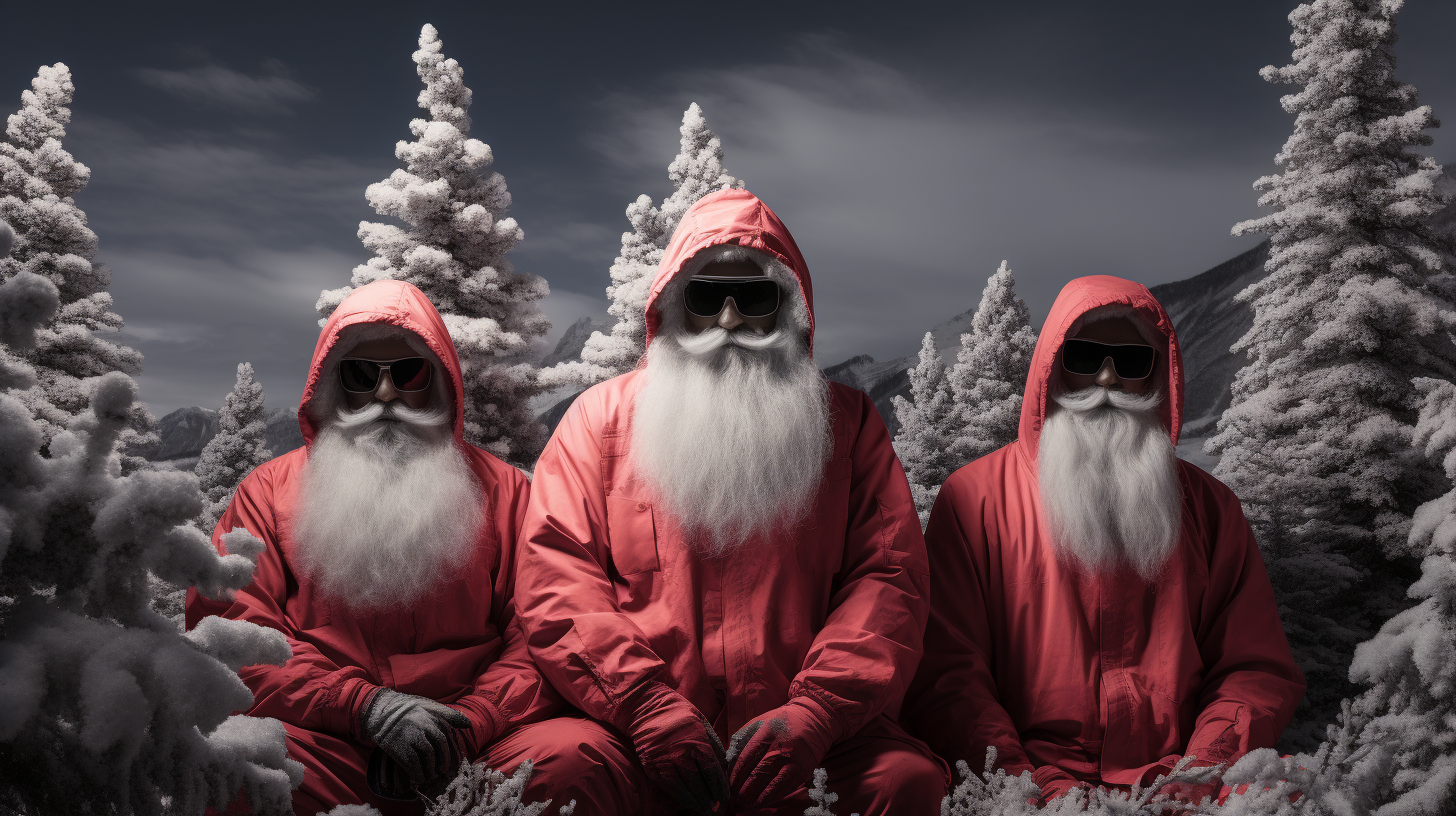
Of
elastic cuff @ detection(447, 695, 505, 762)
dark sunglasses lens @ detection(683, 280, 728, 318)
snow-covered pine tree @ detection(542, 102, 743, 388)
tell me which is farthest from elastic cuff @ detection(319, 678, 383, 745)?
snow-covered pine tree @ detection(542, 102, 743, 388)

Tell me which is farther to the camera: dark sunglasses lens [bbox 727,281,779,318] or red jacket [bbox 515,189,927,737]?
dark sunglasses lens [bbox 727,281,779,318]

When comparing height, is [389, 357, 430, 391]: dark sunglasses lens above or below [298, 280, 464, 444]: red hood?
below

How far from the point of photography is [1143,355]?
11.1 ft

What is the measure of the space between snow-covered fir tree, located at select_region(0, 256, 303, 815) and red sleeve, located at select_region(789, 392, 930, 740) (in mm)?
1660

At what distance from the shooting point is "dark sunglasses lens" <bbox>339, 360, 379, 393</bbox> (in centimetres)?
332

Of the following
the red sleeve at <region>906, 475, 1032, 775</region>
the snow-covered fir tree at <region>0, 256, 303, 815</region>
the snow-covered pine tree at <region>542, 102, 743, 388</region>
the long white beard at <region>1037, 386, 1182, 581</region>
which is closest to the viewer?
the snow-covered fir tree at <region>0, 256, 303, 815</region>

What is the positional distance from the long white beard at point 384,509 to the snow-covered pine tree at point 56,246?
4256mm

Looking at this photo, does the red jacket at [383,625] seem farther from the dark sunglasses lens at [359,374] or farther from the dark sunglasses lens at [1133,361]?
the dark sunglasses lens at [1133,361]

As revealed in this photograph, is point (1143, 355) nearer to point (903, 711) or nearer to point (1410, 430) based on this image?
point (903, 711)

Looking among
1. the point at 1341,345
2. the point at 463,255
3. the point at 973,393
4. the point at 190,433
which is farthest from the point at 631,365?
the point at 190,433

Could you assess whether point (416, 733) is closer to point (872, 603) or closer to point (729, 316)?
A: point (872, 603)

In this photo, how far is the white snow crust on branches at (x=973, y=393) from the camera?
277 inches

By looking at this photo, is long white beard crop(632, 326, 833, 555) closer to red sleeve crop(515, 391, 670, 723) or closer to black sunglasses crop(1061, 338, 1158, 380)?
red sleeve crop(515, 391, 670, 723)

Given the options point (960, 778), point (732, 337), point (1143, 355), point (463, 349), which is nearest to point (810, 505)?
point (732, 337)
